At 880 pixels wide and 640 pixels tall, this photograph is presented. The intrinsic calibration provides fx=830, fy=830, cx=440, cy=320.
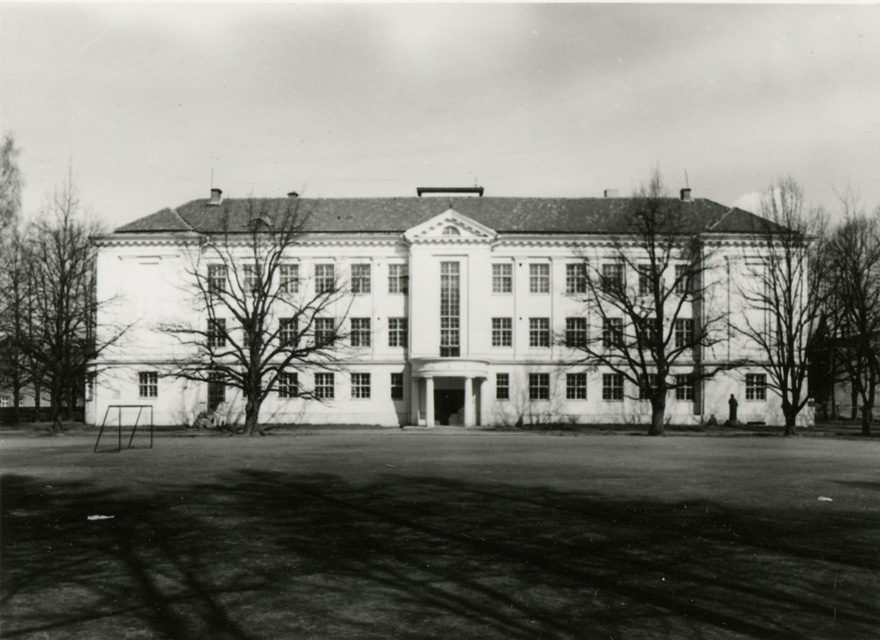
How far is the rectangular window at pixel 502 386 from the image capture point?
5225 cm

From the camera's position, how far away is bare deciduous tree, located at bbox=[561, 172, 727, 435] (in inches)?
1721

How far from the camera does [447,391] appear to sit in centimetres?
5197

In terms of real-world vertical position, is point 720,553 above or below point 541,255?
below

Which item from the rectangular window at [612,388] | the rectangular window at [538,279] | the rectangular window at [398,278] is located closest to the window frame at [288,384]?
the rectangular window at [398,278]

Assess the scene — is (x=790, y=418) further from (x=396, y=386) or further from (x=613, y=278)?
(x=396, y=386)

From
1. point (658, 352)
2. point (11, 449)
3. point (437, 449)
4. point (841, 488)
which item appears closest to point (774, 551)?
point (841, 488)

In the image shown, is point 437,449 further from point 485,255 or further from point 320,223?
point 320,223

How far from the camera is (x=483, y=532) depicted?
11820mm

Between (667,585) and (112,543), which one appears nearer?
(667,585)

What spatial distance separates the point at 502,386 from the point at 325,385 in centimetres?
1133

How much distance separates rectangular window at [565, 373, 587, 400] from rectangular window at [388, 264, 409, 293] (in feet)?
38.6

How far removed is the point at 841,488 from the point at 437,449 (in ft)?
46.5

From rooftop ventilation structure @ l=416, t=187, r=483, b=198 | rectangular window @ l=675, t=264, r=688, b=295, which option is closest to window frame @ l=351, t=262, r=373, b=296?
rooftop ventilation structure @ l=416, t=187, r=483, b=198

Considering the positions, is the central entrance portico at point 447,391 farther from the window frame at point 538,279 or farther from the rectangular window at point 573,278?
the rectangular window at point 573,278
